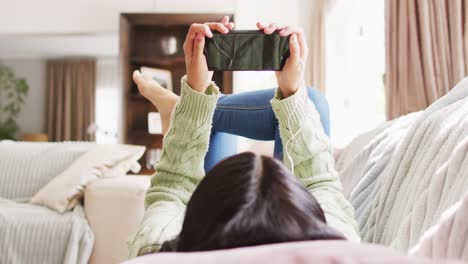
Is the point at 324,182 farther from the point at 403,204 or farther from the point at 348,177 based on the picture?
the point at 348,177

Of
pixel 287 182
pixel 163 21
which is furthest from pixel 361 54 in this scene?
pixel 287 182

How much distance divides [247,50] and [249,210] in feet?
2.31

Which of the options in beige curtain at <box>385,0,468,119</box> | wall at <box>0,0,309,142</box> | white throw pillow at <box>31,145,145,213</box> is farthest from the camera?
wall at <box>0,0,309,142</box>

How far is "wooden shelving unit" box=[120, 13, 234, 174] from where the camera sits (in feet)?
13.4

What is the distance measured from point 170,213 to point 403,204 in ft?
1.43

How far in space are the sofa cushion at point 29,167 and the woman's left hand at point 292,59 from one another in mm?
1767

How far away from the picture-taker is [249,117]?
140 centimetres

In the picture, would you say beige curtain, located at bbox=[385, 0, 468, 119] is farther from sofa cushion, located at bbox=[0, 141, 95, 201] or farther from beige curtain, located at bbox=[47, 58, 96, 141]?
beige curtain, located at bbox=[47, 58, 96, 141]

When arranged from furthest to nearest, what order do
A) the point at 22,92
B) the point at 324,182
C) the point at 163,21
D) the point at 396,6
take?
the point at 22,92 < the point at 163,21 < the point at 396,6 < the point at 324,182

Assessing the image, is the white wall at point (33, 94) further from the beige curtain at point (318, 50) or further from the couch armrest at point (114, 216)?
the couch armrest at point (114, 216)

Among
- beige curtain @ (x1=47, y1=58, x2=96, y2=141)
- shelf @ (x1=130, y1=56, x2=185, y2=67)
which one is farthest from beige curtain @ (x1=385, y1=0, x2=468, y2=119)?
beige curtain @ (x1=47, y1=58, x2=96, y2=141)

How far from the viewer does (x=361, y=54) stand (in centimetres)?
369

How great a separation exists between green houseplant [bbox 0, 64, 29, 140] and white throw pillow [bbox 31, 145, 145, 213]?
5.42 meters

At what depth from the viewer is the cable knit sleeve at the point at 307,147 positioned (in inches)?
43.8
